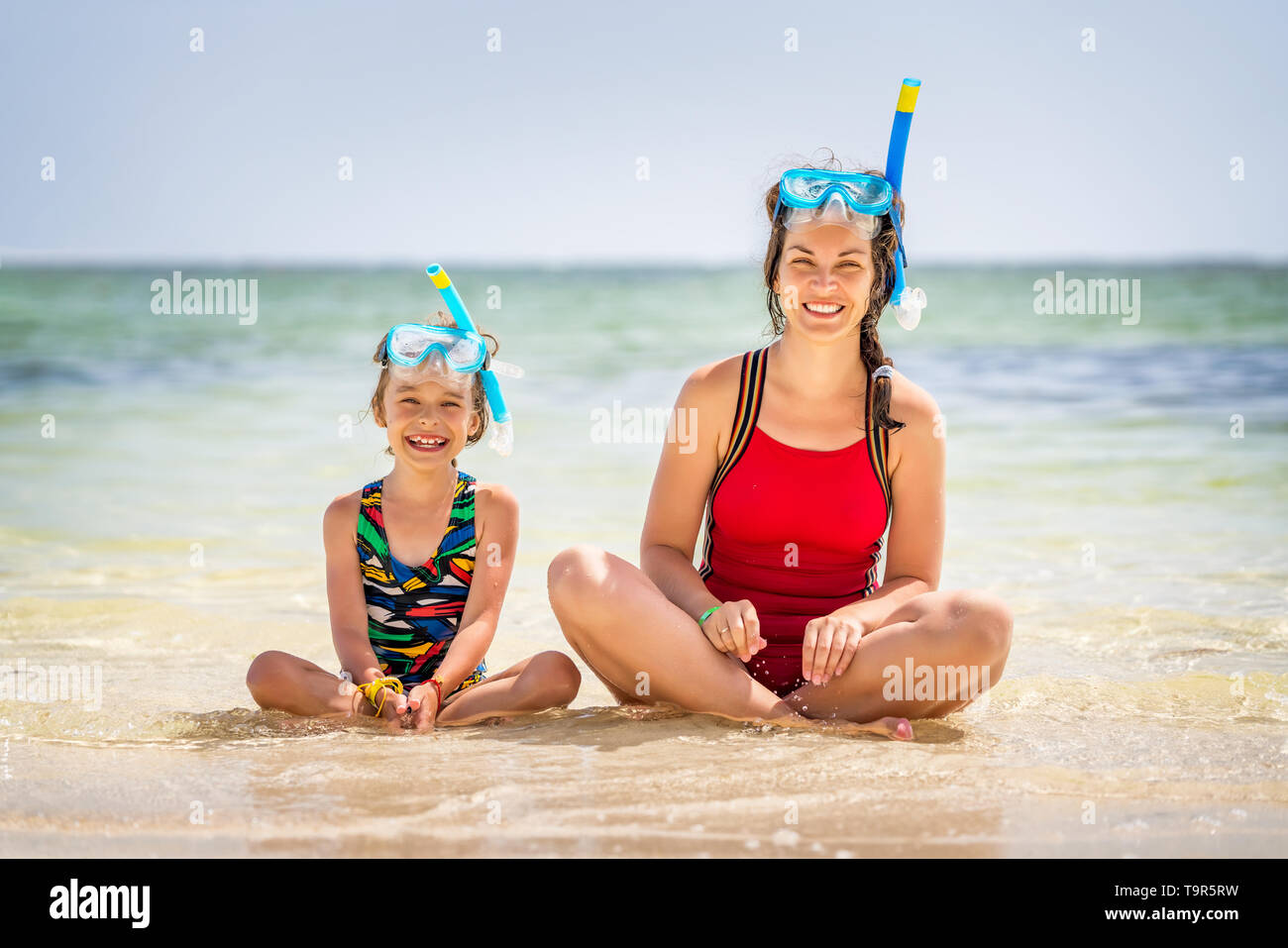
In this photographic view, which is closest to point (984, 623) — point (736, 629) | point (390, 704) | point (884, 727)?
point (884, 727)

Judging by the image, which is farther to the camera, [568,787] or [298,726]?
[298,726]

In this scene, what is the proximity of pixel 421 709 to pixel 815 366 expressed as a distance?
1.45 meters

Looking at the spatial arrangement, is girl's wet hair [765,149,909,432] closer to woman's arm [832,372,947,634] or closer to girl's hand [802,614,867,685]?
woman's arm [832,372,947,634]

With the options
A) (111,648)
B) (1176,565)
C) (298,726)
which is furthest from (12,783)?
(1176,565)

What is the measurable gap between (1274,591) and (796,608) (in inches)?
101

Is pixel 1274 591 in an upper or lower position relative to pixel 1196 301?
lower

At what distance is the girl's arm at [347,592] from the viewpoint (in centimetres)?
346

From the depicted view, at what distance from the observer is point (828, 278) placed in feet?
11.2

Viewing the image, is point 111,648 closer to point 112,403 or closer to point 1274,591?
point 1274,591

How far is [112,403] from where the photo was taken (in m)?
11.6

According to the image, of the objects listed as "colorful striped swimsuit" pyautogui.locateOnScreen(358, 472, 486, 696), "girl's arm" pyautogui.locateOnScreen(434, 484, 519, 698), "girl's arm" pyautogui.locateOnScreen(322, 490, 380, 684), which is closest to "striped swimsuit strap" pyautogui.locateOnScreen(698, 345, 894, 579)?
"girl's arm" pyautogui.locateOnScreen(434, 484, 519, 698)

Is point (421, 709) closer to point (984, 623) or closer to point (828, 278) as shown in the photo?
point (984, 623)

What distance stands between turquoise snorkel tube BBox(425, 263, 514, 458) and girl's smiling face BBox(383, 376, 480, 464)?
0.24 ft

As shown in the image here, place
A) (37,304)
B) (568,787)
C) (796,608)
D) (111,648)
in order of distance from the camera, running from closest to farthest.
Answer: (568,787) < (796,608) < (111,648) < (37,304)
